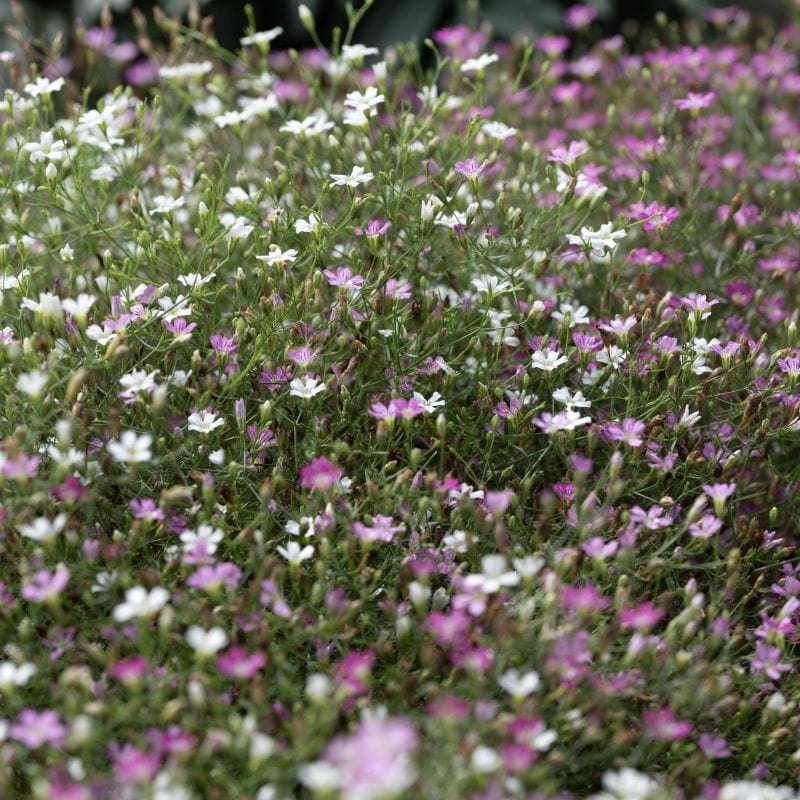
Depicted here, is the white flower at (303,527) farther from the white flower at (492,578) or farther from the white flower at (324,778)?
the white flower at (324,778)

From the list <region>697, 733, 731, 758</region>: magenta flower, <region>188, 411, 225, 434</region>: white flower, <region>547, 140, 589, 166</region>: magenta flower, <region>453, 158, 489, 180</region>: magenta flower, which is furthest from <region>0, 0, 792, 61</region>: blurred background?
<region>697, 733, 731, 758</region>: magenta flower

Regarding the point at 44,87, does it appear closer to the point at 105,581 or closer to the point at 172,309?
the point at 172,309

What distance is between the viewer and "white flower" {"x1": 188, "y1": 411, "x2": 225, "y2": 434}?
1.94 m

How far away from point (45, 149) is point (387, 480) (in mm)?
1066

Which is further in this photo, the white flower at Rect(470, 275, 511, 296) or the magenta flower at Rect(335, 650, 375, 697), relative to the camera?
the white flower at Rect(470, 275, 511, 296)

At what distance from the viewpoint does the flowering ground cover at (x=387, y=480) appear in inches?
61.9

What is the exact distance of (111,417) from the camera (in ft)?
6.07

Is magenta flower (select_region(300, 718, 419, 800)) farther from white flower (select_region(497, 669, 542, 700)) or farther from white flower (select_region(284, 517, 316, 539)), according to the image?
white flower (select_region(284, 517, 316, 539))

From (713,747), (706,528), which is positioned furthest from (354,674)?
(706,528)

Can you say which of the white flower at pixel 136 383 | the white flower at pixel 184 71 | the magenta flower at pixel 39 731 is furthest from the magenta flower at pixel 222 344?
the white flower at pixel 184 71

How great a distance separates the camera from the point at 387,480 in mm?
2045

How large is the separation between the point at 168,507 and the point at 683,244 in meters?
1.54

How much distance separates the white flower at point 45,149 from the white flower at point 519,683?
1.48 m

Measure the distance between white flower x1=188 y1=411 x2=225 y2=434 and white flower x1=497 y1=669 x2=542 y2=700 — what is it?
729 millimetres
